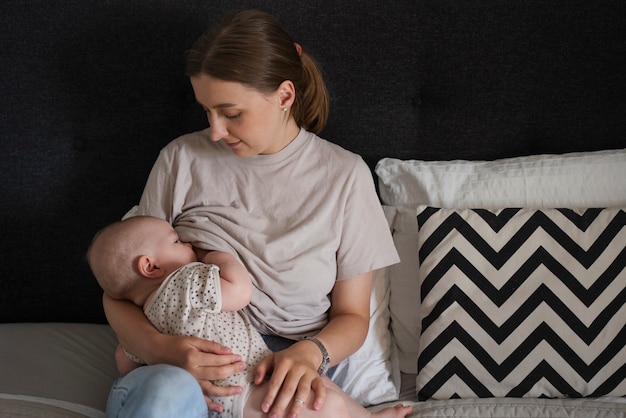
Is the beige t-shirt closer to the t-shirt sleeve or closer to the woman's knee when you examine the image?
the t-shirt sleeve

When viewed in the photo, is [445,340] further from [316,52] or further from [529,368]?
[316,52]

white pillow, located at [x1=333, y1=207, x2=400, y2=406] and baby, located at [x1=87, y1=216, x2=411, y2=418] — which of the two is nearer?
baby, located at [x1=87, y1=216, x2=411, y2=418]

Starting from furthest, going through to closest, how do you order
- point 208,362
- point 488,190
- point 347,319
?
point 488,190
point 347,319
point 208,362

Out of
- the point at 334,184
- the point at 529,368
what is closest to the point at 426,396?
the point at 529,368

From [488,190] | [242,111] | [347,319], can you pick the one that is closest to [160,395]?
[347,319]

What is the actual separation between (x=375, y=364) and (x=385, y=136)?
63 centimetres

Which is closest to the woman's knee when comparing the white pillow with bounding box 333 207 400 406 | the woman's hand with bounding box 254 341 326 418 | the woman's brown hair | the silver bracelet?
the woman's hand with bounding box 254 341 326 418

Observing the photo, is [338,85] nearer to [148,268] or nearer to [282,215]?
[282,215]

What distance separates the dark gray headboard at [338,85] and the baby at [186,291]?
18.6 inches

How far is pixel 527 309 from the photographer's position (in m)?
1.63

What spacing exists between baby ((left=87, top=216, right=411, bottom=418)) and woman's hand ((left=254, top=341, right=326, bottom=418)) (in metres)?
0.03

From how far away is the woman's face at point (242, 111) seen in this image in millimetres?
1431

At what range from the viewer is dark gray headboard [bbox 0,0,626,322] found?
71.9 inches

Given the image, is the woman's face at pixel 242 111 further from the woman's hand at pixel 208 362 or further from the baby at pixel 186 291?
the woman's hand at pixel 208 362
